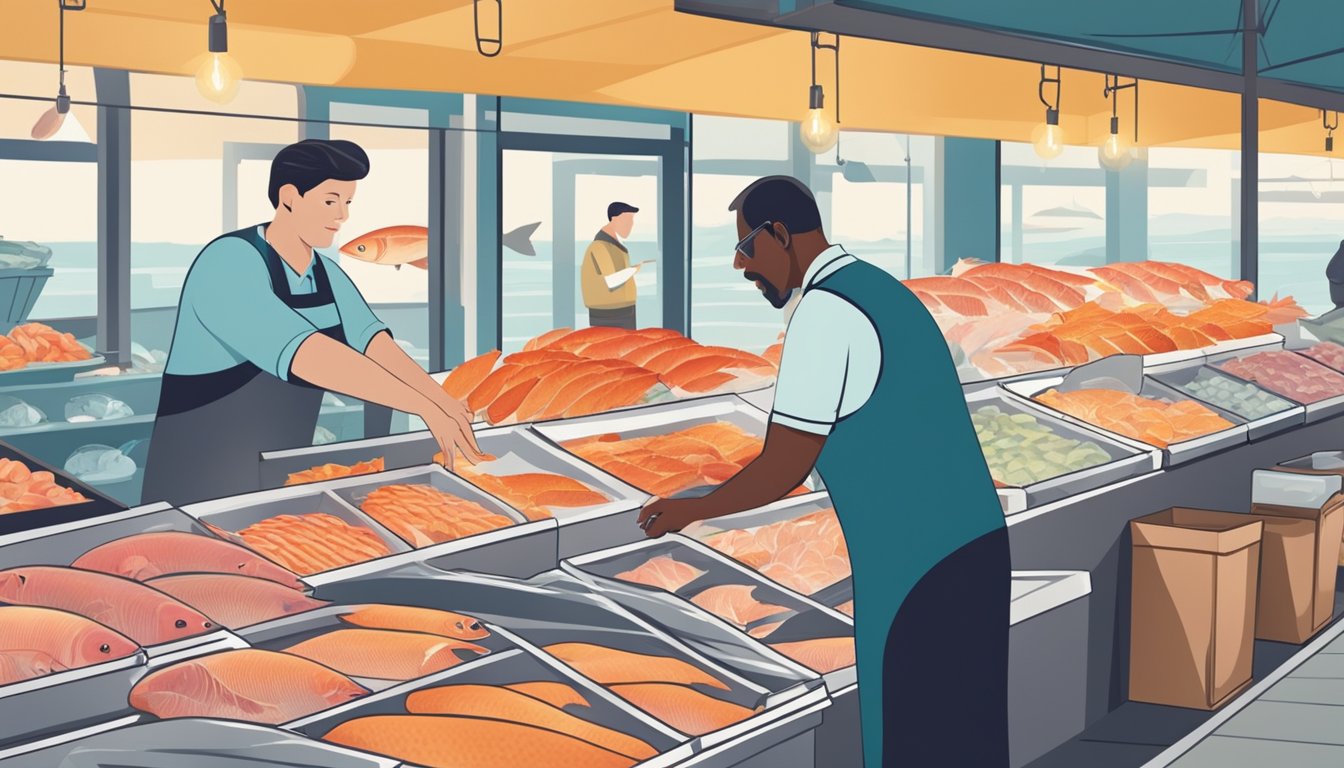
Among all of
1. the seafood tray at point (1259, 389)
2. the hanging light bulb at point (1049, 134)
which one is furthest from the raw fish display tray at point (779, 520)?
the hanging light bulb at point (1049, 134)

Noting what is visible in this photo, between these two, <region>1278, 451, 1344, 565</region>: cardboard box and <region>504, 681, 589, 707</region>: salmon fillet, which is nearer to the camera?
<region>504, 681, 589, 707</region>: salmon fillet

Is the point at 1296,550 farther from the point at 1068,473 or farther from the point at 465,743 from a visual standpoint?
the point at 465,743

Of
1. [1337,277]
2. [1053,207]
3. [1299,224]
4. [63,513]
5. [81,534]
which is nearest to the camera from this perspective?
[81,534]

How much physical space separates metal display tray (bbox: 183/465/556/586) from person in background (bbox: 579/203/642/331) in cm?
433

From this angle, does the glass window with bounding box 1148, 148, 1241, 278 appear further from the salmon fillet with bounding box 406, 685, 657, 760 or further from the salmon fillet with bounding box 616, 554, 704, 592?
the salmon fillet with bounding box 406, 685, 657, 760

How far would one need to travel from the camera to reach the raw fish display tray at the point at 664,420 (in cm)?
318

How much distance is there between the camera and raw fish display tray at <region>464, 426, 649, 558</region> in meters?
2.62

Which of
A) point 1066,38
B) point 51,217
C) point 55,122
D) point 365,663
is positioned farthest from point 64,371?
point 1066,38

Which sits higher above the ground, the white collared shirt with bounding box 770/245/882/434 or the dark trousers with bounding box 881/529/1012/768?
the white collared shirt with bounding box 770/245/882/434

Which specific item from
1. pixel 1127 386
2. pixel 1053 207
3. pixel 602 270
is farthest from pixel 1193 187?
pixel 1127 386

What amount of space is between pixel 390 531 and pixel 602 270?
15.3 feet

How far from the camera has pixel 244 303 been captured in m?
2.70

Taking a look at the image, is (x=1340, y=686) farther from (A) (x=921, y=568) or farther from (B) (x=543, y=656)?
(B) (x=543, y=656)

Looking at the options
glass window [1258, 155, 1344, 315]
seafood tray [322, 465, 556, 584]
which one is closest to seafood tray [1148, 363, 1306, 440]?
seafood tray [322, 465, 556, 584]
